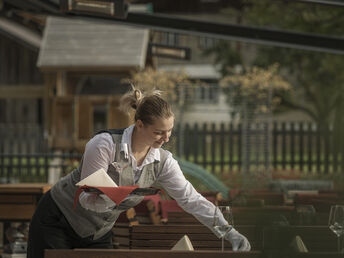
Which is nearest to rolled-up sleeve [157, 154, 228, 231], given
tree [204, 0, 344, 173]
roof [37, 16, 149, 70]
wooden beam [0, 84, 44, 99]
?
tree [204, 0, 344, 173]

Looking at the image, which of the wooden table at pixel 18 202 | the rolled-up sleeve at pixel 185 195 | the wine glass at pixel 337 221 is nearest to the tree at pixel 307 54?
the wooden table at pixel 18 202

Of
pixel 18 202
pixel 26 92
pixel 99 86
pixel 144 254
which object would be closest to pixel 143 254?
pixel 144 254

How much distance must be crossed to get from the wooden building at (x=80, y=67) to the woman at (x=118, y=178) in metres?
13.4

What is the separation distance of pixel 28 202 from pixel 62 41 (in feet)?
44.7

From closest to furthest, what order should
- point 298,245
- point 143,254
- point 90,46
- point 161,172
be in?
point 298,245 < point 143,254 < point 161,172 < point 90,46

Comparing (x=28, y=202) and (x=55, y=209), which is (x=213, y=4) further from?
(x=55, y=209)

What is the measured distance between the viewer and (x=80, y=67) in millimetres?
17547

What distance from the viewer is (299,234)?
2.44 meters

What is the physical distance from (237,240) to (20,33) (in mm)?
19223

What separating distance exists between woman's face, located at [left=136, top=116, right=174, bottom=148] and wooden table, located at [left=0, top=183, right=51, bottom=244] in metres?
2.41

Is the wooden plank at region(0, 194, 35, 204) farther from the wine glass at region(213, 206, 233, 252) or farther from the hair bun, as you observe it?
the wine glass at region(213, 206, 233, 252)

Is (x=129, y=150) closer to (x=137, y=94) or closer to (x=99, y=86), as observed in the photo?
(x=137, y=94)

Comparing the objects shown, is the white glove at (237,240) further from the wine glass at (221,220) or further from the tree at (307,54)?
the tree at (307,54)

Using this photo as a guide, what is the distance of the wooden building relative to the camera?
677 inches
